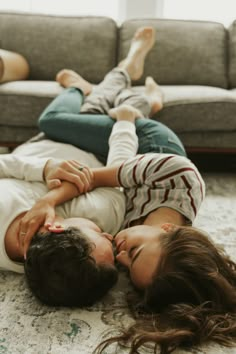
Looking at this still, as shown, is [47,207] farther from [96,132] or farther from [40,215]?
[96,132]

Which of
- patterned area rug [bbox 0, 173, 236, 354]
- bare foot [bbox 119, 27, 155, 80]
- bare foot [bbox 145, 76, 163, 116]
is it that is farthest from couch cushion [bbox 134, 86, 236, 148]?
patterned area rug [bbox 0, 173, 236, 354]

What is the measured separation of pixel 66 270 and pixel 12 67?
5.75 feet

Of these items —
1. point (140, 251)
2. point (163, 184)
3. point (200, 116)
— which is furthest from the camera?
point (200, 116)

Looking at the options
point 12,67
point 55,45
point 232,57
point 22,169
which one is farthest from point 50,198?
point 232,57

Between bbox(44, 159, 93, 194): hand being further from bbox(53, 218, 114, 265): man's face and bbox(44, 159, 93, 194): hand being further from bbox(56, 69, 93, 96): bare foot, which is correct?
bbox(56, 69, 93, 96): bare foot

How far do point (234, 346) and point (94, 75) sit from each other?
204cm

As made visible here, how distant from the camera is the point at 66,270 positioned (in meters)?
0.95

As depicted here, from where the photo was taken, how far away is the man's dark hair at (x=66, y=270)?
96cm

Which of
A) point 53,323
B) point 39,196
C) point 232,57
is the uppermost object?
point 232,57

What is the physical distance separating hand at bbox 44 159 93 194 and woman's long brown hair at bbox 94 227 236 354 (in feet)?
1.31

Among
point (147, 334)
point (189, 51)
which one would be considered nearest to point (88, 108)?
point (189, 51)

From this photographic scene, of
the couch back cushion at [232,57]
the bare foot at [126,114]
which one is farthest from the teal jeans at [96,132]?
the couch back cushion at [232,57]

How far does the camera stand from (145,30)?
8.13ft

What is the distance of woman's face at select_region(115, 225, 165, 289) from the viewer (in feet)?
3.29
